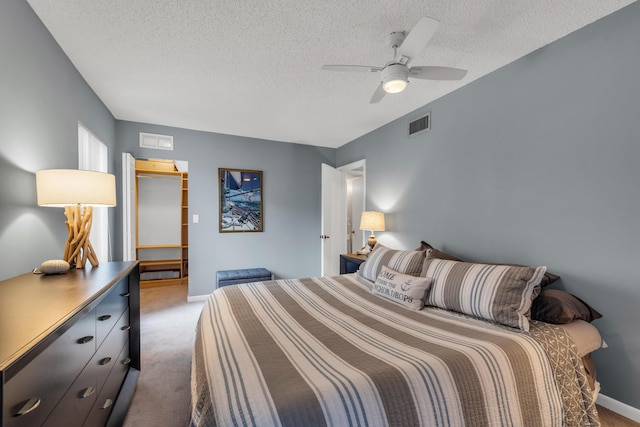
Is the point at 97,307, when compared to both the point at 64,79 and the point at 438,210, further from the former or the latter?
the point at 438,210

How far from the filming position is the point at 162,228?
5.08 metres

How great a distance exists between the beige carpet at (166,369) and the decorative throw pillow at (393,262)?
54.7 inches

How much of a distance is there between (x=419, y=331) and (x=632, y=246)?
1397 millimetres

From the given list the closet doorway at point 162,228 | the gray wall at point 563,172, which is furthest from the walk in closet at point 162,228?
the gray wall at point 563,172

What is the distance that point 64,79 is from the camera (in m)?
2.10

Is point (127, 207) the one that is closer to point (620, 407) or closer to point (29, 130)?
point (29, 130)

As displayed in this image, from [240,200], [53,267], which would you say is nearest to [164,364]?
[53,267]

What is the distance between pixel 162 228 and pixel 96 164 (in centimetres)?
231

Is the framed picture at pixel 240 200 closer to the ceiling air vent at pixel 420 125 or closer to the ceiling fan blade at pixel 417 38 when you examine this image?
the ceiling air vent at pixel 420 125

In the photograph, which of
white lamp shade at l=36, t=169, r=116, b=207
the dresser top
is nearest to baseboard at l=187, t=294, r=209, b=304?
the dresser top

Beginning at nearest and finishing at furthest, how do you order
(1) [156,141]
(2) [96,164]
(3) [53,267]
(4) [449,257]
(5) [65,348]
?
(5) [65,348] → (3) [53,267] → (4) [449,257] → (2) [96,164] → (1) [156,141]

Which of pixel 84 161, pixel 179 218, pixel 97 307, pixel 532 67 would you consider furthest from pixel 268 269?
pixel 532 67

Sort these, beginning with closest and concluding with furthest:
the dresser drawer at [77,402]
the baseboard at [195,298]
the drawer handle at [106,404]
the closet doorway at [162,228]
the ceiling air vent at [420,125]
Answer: the dresser drawer at [77,402] < the drawer handle at [106,404] < the ceiling air vent at [420,125] < the baseboard at [195,298] < the closet doorway at [162,228]

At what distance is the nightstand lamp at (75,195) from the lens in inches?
62.7
